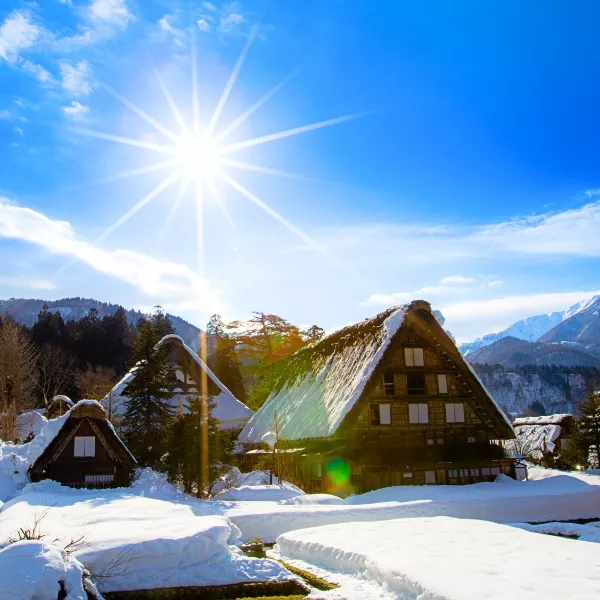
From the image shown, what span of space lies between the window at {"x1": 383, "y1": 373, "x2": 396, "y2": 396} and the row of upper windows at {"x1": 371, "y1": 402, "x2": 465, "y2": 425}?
2.06 ft

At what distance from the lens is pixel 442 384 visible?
3138 centimetres

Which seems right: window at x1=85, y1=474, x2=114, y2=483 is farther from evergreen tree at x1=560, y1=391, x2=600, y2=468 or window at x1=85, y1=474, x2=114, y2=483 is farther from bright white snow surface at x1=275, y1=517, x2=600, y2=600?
evergreen tree at x1=560, y1=391, x2=600, y2=468

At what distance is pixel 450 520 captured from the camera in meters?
17.4

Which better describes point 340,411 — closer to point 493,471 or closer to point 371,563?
point 493,471

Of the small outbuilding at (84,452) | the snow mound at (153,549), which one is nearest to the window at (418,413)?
the small outbuilding at (84,452)

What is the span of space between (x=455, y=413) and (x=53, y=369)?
159ft

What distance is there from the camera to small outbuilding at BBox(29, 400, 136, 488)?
26.4 m

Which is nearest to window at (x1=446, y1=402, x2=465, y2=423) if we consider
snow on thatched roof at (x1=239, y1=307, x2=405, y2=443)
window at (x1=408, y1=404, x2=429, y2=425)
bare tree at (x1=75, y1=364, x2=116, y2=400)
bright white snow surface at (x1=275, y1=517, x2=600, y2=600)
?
window at (x1=408, y1=404, x2=429, y2=425)

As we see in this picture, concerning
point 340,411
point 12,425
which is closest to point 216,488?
point 340,411

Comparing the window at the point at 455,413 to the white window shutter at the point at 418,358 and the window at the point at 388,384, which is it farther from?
the window at the point at 388,384

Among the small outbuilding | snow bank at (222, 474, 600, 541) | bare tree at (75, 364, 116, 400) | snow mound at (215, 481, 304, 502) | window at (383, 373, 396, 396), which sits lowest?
snow bank at (222, 474, 600, 541)

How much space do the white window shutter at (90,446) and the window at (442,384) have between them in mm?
16799

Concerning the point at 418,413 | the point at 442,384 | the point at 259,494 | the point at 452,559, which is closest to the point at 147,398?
the point at 259,494

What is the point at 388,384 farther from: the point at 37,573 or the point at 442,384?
the point at 37,573
